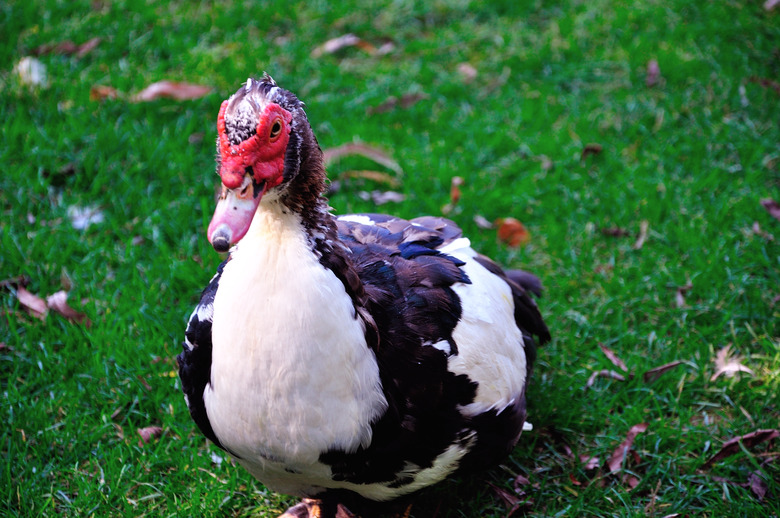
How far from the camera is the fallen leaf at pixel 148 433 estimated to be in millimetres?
2855

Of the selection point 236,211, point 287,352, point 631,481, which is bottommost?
point 631,481

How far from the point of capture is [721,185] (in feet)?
13.6

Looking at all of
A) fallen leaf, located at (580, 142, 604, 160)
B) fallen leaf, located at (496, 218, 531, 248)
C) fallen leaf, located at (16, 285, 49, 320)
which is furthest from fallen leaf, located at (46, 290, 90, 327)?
fallen leaf, located at (580, 142, 604, 160)

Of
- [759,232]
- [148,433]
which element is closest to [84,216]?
[148,433]

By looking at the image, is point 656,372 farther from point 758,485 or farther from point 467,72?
point 467,72

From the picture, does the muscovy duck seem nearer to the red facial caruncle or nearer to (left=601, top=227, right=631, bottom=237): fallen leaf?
the red facial caruncle

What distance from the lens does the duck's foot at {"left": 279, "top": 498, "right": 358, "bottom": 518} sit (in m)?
2.54

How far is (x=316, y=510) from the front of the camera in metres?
2.61

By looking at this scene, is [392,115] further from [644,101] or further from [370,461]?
[370,461]

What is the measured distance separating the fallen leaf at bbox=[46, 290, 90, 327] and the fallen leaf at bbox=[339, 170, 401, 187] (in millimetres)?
1567

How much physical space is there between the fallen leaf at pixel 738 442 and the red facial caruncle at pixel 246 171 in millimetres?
1999

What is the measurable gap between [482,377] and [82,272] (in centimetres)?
206

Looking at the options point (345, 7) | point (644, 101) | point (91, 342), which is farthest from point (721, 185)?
point (91, 342)

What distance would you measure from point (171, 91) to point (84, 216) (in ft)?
3.48
